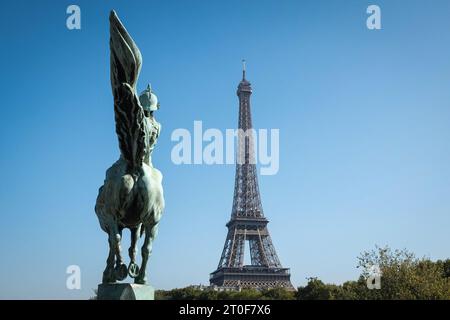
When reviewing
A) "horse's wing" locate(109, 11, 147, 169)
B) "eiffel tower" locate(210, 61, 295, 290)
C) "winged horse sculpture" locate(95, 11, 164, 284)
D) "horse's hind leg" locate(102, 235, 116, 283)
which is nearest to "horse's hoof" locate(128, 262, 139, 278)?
"winged horse sculpture" locate(95, 11, 164, 284)

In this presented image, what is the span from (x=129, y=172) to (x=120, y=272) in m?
1.57

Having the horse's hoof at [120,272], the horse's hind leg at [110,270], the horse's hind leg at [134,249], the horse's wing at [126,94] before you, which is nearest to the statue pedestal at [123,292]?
the horse's hind leg at [110,270]

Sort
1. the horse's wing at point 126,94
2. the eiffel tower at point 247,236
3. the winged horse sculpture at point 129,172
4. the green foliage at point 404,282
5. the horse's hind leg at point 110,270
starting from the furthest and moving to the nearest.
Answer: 1. the eiffel tower at point 247,236
2. the green foliage at point 404,282
3. the horse's hind leg at point 110,270
4. the winged horse sculpture at point 129,172
5. the horse's wing at point 126,94

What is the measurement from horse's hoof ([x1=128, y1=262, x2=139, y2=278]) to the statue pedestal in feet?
0.98

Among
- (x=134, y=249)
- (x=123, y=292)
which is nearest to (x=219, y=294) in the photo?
(x=134, y=249)

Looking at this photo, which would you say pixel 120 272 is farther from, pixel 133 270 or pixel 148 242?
pixel 148 242

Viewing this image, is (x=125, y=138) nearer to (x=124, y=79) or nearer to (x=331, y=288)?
(x=124, y=79)

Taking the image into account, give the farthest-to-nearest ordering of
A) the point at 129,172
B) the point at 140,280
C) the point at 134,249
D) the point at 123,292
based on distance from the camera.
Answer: the point at 134,249 → the point at 140,280 → the point at 129,172 → the point at 123,292

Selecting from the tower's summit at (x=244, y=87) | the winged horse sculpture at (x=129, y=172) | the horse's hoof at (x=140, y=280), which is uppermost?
the tower's summit at (x=244, y=87)

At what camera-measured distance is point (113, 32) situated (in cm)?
827

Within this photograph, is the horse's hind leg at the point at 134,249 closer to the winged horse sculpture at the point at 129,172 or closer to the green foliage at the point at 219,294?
the winged horse sculpture at the point at 129,172

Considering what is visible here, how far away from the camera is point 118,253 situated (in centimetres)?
886

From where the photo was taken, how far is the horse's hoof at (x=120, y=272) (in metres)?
8.82
